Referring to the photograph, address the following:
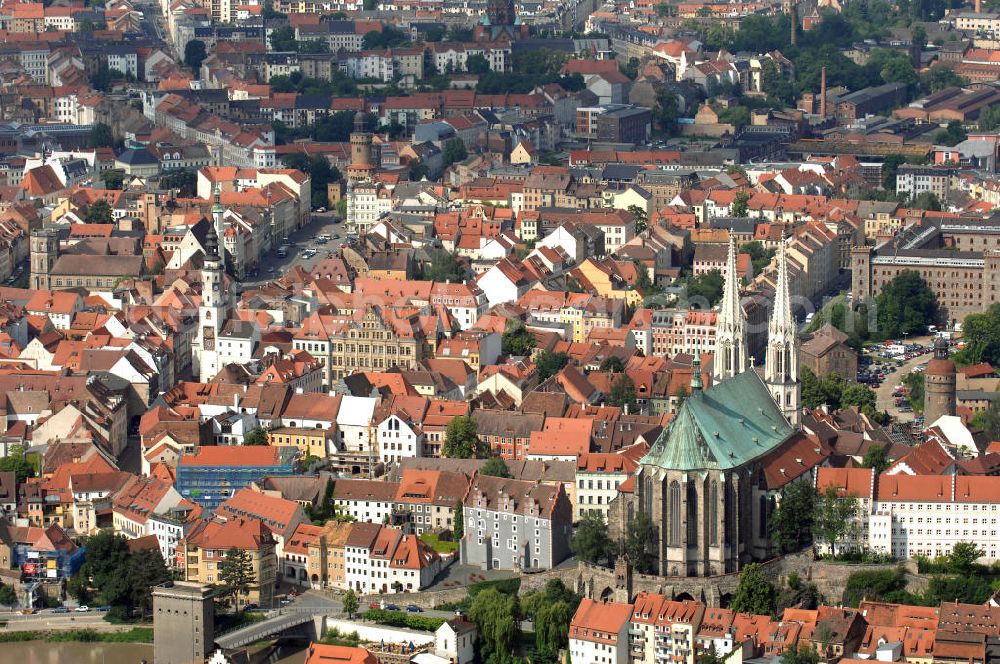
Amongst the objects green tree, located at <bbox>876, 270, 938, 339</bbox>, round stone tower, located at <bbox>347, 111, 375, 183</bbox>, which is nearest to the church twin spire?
green tree, located at <bbox>876, 270, 938, 339</bbox>

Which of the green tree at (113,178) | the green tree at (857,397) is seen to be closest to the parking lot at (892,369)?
the green tree at (857,397)

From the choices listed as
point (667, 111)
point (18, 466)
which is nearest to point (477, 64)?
point (667, 111)

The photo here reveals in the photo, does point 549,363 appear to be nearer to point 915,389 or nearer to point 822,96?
point 915,389

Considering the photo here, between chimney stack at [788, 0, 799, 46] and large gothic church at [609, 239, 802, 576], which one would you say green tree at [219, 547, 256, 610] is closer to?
large gothic church at [609, 239, 802, 576]

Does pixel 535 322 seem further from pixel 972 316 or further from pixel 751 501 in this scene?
pixel 751 501

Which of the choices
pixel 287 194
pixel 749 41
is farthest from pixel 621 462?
pixel 749 41
